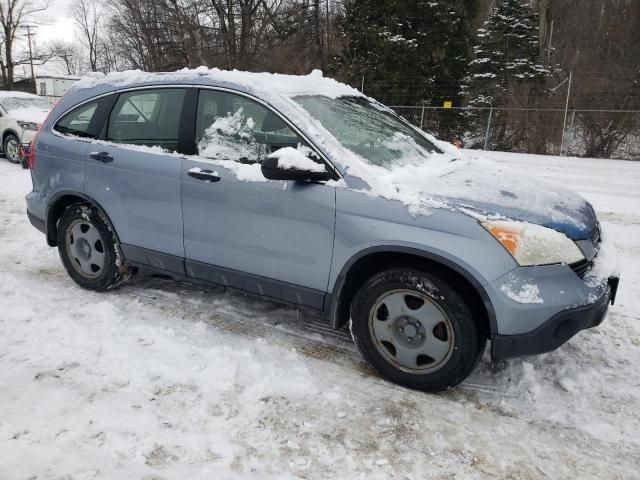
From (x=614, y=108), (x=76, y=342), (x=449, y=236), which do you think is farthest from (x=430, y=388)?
(x=614, y=108)

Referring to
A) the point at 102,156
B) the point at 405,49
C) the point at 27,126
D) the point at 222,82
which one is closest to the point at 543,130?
the point at 405,49

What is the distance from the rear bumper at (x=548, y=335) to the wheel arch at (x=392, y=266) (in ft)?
0.32

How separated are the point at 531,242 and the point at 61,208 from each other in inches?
151

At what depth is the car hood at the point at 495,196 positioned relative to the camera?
2705mm

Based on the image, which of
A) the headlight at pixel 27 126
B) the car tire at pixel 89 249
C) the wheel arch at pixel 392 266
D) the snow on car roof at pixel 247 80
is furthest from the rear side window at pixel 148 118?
the headlight at pixel 27 126

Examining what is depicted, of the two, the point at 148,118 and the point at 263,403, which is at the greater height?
the point at 148,118

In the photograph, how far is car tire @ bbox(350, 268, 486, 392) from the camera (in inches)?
108

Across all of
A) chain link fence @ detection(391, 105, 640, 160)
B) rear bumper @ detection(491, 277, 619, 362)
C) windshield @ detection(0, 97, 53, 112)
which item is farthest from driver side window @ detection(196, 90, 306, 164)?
chain link fence @ detection(391, 105, 640, 160)

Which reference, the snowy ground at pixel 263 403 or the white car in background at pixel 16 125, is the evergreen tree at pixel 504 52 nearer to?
the white car in background at pixel 16 125

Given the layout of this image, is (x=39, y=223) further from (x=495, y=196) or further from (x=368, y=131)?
(x=495, y=196)

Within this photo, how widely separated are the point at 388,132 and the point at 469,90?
20.7m

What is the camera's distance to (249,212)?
325 centimetres

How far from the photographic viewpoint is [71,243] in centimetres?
430

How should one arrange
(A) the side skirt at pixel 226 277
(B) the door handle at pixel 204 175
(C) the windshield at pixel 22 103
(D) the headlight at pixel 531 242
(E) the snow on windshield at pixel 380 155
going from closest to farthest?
1. (D) the headlight at pixel 531 242
2. (E) the snow on windshield at pixel 380 155
3. (A) the side skirt at pixel 226 277
4. (B) the door handle at pixel 204 175
5. (C) the windshield at pixel 22 103
